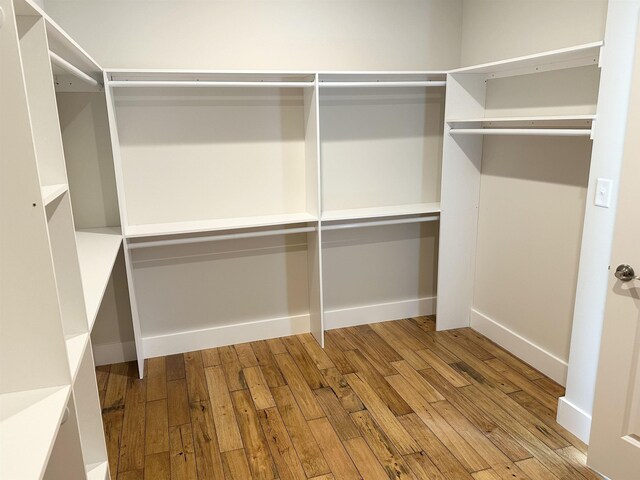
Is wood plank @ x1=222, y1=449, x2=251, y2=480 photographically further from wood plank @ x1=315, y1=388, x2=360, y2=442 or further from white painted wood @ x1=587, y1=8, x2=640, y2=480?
white painted wood @ x1=587, y1=8, x2=640, y2=480

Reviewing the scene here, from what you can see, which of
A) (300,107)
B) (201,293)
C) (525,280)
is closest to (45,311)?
(201,293)

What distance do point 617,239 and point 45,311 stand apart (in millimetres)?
1980

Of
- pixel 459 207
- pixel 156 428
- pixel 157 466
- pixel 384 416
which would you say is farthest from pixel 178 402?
pixel 459 207

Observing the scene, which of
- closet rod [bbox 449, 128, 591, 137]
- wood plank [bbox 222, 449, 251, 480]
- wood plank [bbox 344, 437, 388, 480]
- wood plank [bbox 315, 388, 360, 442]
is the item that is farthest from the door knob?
wood plank [bbox 222, 449, 251, 480]

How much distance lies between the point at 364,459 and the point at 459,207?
1811 mm

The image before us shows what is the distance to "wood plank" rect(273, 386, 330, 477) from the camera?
2.18m

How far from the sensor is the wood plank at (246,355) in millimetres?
3100

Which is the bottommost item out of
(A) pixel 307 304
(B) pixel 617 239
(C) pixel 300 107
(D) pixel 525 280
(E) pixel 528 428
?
(E) pixel 528 428

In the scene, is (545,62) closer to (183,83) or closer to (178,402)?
(183,83)

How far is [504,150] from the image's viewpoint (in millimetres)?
3084

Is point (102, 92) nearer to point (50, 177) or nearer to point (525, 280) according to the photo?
point (50, 177)

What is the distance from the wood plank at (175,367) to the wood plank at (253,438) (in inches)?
16.6

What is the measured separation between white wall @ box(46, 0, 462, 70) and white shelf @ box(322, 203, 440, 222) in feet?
3.10

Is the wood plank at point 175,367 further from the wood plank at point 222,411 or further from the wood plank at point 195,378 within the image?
the wood plank at point 222,411
